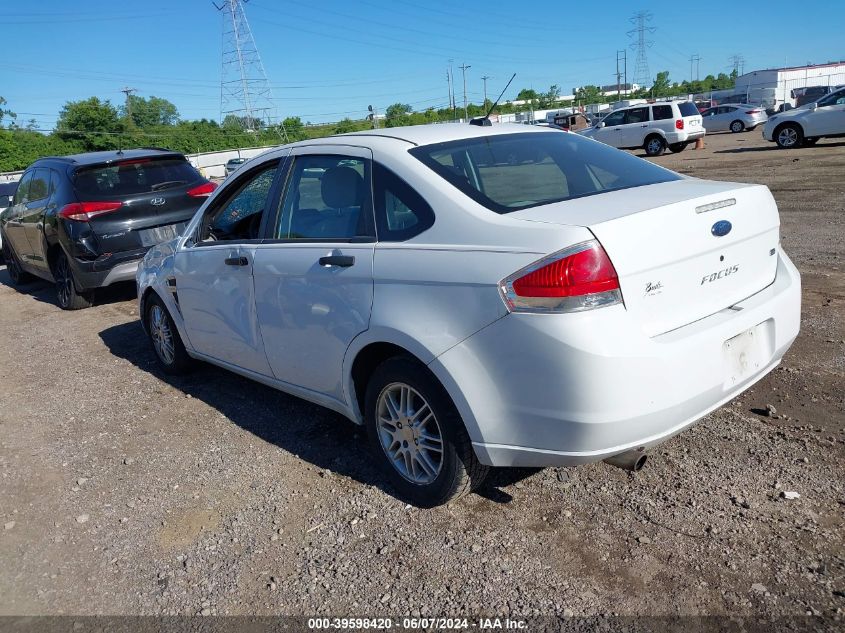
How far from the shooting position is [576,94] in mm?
113875

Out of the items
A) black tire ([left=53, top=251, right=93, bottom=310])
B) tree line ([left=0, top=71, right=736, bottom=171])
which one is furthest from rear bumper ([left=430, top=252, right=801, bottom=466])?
tree line ([left=0, top=71, right=736, bottom=171])

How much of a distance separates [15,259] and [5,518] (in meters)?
8.52

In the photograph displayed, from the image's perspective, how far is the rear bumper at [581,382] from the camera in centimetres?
268

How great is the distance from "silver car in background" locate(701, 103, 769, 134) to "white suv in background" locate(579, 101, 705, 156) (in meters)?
10.1

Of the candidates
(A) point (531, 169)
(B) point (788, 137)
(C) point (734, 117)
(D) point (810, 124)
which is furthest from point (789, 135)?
(A) point (531, 169)

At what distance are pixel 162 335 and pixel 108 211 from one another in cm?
312

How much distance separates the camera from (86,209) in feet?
26.9

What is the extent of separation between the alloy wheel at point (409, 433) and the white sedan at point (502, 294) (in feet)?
0.03

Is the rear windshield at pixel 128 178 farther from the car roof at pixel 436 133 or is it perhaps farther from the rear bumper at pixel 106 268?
the car roof at pixel 436 133

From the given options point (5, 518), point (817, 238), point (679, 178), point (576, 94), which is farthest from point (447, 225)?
point (576, 94)

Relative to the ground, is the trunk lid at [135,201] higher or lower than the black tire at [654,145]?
higher

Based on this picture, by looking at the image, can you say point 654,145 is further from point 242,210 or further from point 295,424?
point 295,424

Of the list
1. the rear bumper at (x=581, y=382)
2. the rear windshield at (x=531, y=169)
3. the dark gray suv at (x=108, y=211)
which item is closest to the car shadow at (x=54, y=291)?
the dark gray suv at (x=108, y=211)

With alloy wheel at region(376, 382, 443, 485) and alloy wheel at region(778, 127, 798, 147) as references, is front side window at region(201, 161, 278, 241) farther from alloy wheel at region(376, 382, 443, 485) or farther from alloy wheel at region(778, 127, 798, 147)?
alloy wheel at region(778, 127, 798, 147)
